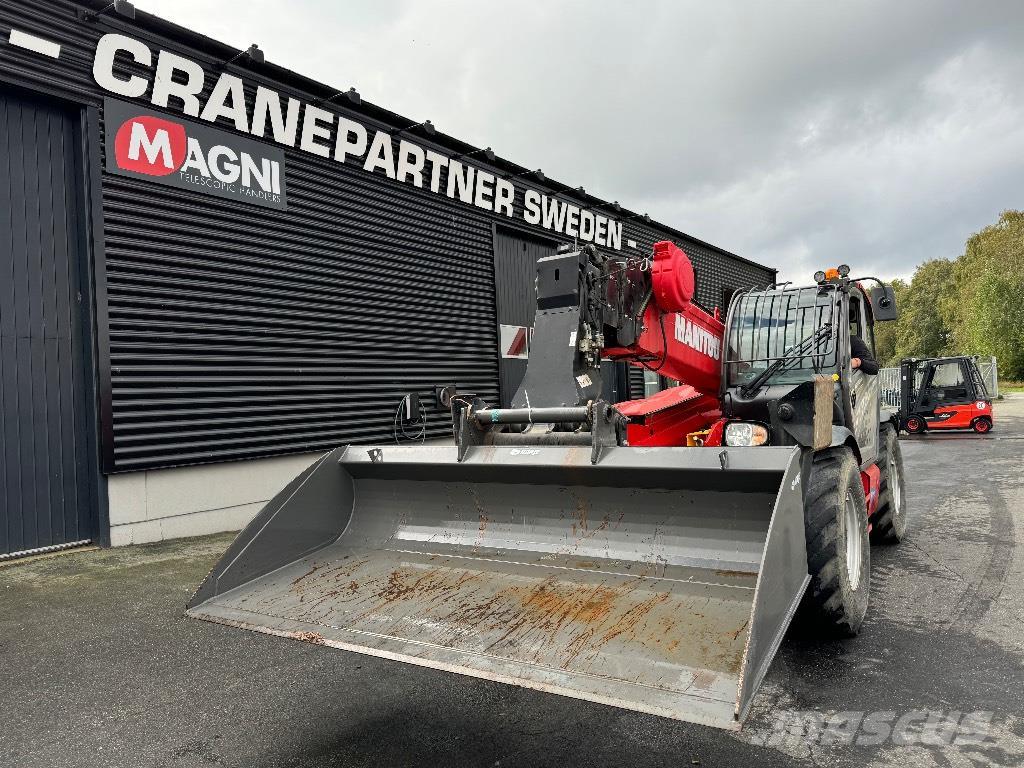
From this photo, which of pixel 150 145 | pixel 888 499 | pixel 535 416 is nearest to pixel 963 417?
pixel 888 499

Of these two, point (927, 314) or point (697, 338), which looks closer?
point (697, 338)

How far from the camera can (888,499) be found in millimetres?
5902

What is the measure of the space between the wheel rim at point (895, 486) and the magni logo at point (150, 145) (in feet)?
25.4

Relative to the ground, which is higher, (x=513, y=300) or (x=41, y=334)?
(x=513, y=300)

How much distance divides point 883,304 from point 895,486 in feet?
6.21

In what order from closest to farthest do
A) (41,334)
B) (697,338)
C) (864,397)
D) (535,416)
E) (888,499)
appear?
(535,416), (697,338), (864,397), (888,499), (41,334)

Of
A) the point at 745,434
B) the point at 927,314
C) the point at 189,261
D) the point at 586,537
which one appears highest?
the point at 927,314

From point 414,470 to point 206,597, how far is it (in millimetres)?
1282

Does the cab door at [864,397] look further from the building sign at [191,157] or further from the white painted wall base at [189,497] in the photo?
the building sign at [191,157]

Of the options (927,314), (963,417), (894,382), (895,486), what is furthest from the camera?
(927,314)

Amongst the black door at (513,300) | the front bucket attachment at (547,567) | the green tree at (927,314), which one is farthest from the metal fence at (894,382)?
the green tree at (927,314)

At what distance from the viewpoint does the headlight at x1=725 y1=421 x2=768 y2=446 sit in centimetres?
443

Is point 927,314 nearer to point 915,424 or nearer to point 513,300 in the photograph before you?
point 915,424

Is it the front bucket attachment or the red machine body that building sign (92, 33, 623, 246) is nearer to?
the front bucket attachment
